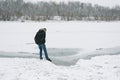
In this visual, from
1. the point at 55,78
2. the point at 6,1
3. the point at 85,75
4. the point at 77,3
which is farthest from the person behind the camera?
the point at 77,3

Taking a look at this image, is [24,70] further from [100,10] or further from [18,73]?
[100,10]

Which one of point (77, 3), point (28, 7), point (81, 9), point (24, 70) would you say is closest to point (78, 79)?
point (24, 70)

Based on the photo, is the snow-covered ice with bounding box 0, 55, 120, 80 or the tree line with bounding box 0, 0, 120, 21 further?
the tree line with bounding box 0, 0, 120, 21

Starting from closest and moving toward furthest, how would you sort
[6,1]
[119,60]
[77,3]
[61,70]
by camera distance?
[61,70]
[119,60]
[6,1]
[77,3]

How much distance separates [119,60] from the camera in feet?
41.3

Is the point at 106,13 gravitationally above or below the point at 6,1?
below

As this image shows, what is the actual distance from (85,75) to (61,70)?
123 cm

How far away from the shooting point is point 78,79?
8.97 meters

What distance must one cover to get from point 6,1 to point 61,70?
373ft

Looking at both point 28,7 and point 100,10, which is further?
point 100,10

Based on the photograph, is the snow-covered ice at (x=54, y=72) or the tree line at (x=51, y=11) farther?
the tree line at (x=51, y=11)

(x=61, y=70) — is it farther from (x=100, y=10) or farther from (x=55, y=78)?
(x=100, y=10)

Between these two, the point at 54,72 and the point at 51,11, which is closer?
the point at 54,72

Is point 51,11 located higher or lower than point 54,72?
lower
